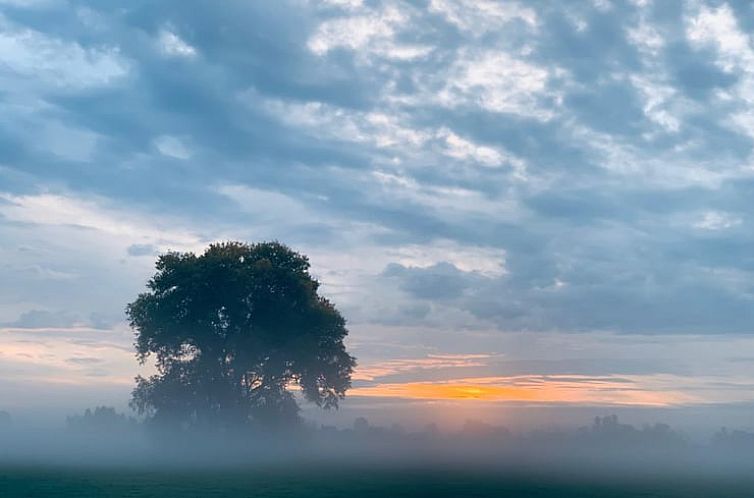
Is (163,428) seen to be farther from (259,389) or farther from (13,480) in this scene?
(13,480)

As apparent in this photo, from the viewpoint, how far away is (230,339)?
7544 cm

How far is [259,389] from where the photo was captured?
77.3 m

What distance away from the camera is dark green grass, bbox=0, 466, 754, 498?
37.9 meters

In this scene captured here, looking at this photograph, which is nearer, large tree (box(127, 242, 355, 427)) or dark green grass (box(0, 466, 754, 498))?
dark green grass (box(0, 466, 754, 498))

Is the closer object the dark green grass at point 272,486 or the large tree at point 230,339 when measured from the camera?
the dark green grass at point 272,486

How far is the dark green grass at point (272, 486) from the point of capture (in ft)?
124

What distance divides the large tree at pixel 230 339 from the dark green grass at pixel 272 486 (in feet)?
62.0

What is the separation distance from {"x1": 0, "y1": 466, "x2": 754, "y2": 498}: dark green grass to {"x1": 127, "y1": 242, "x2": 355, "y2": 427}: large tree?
62.0 ft

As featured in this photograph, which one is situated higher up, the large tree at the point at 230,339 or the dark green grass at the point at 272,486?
the large tree at the point at 230,339

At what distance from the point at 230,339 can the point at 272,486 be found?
110 ft

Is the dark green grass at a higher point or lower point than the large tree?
lower

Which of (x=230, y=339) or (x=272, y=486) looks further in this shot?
(x=230, y=339)

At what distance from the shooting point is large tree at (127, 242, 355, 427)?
7512cm

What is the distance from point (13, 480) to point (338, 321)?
3870cm
